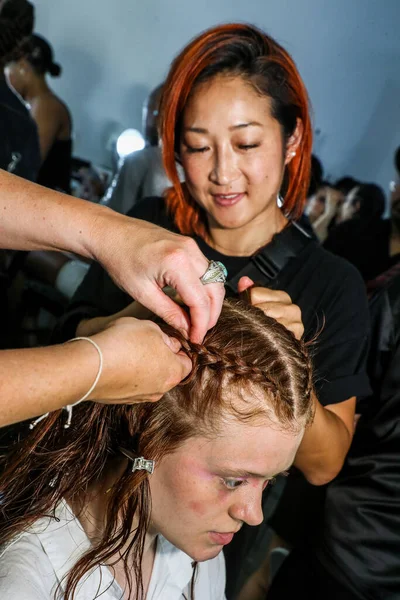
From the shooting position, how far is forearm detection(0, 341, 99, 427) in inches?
26.1

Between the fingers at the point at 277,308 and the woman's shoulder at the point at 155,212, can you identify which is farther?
the woman's shoulder at the point at 155,212

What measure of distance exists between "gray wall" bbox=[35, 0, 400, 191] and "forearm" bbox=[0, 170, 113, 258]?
3.15ft

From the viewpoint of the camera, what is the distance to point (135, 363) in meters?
0.79

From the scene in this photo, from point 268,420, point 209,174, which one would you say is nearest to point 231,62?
point 209,174

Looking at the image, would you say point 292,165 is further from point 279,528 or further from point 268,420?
point 279,528

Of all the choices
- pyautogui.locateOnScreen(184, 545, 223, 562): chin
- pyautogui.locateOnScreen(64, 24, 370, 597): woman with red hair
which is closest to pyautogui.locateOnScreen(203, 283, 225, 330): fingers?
pyautogui.locateOnScreen(64, 24, 370, 597): woman with red hair

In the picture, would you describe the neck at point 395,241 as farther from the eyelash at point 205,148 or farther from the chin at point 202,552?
the chin at point 202,552

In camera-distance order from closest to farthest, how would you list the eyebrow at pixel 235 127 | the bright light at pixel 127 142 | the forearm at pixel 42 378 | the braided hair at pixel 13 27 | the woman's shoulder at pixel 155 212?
1. the forearm at pixel 42 378
2. the eyebrow at pixel 235 127
3. the woman's shoulder at pixel 155 212
4. the braided hair at pixel 13 27
5. the bright light at pixel 127 142

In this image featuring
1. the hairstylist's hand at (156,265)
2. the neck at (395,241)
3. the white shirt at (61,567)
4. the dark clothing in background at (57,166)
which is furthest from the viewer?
the dark clothing in background at (57,166)

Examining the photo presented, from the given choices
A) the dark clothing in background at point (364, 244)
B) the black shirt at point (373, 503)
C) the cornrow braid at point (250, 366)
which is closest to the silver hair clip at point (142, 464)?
the cornrow braid at point (250, 366)

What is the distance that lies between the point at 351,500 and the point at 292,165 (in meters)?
0.86

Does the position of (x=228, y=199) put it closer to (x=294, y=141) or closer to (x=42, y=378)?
(x=294, y=141)

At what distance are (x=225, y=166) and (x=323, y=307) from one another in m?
0.40

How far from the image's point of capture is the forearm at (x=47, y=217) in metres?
0.95
